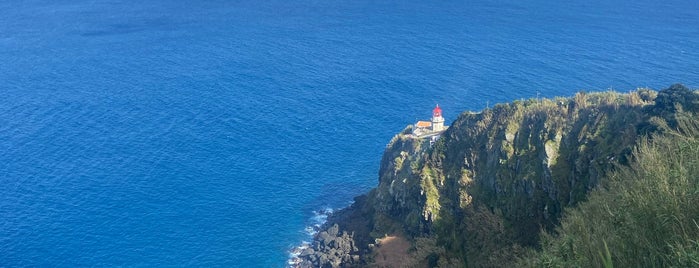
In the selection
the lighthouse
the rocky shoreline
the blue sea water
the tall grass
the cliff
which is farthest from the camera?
the lighthouse

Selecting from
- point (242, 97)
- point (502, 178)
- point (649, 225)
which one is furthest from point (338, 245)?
point (242, 97)

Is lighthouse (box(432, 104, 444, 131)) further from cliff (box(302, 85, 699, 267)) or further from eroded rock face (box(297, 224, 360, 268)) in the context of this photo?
eroded rock face (box(297, 224, 360, 268))

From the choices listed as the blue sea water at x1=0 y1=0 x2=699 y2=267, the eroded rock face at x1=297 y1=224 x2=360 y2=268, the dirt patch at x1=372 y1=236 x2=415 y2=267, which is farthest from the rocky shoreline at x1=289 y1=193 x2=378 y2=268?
the blue sea water at x1=0 y1=0 x2=699 y2=267

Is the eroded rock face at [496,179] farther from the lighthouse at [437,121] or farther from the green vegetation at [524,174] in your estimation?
the lighthouse at [437,121]

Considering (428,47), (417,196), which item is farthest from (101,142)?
(428,47)

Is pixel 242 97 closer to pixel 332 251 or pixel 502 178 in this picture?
pixel 332 251

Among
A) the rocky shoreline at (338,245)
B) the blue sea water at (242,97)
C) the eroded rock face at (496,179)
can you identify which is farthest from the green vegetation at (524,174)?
the blue sea water at (242,97)

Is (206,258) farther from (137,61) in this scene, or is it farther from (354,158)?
→ (137,61)
